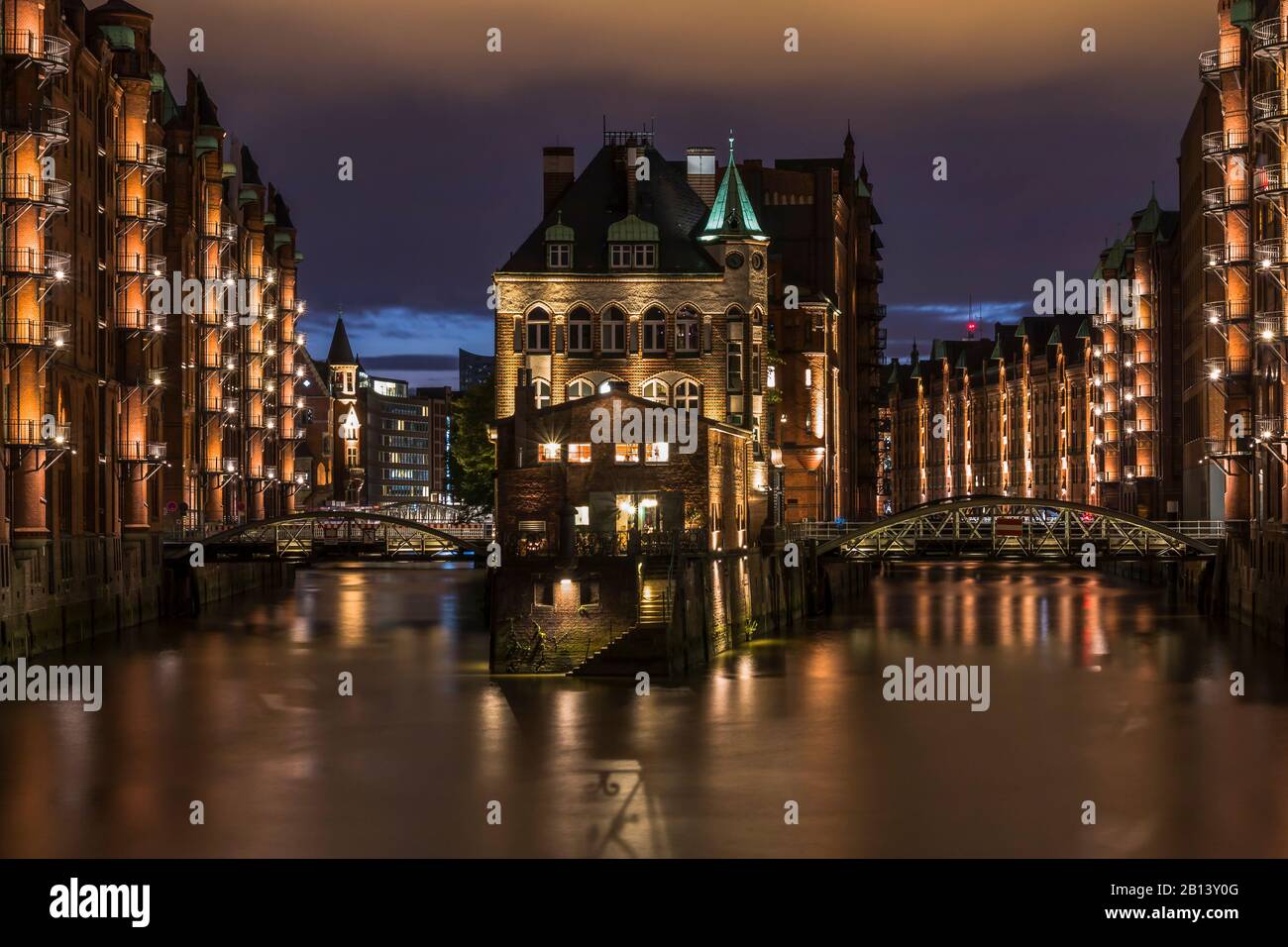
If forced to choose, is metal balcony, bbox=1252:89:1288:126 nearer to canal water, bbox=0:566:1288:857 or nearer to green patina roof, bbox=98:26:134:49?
canal water, bbox=0:566:1288:857

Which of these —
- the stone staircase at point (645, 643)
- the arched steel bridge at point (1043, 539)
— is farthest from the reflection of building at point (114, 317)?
the arched steel bridge at point (1043, 539)

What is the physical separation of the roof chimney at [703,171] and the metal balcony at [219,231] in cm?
2510

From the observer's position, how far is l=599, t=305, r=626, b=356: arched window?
75062 mm

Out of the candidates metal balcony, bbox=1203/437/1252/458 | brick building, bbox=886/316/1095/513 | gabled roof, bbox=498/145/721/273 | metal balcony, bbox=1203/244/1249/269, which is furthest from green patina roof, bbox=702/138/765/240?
brick building, bbox=886/316/1095/513

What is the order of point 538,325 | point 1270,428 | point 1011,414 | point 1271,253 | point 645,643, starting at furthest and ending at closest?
1. point 1011,414
2. point 538,325
3. point 1271,253
4. point 1270,428
5. point 645,643

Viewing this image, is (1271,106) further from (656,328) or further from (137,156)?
(137,156)

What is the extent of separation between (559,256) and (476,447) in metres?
23.2

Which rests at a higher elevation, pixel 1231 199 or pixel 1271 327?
pixel 1231 199

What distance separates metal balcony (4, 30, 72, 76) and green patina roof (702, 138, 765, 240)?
2628 centimetres

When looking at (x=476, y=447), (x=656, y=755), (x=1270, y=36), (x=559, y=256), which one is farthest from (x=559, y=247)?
(x=656, y=755)

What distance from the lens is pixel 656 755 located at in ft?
146

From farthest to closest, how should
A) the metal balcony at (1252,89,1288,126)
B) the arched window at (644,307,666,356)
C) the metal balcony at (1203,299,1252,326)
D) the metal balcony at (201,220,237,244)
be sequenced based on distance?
the metal balcony at (201,220,237,244) < the arched window at (644,307,666,356) < the metal balcony at (1203,299,1252,326) < the metal balcony at (1252,89,1288,126)

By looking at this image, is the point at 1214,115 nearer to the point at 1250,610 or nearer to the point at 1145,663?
the point at 1250,610

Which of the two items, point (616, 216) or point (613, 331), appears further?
point (616, 216)
